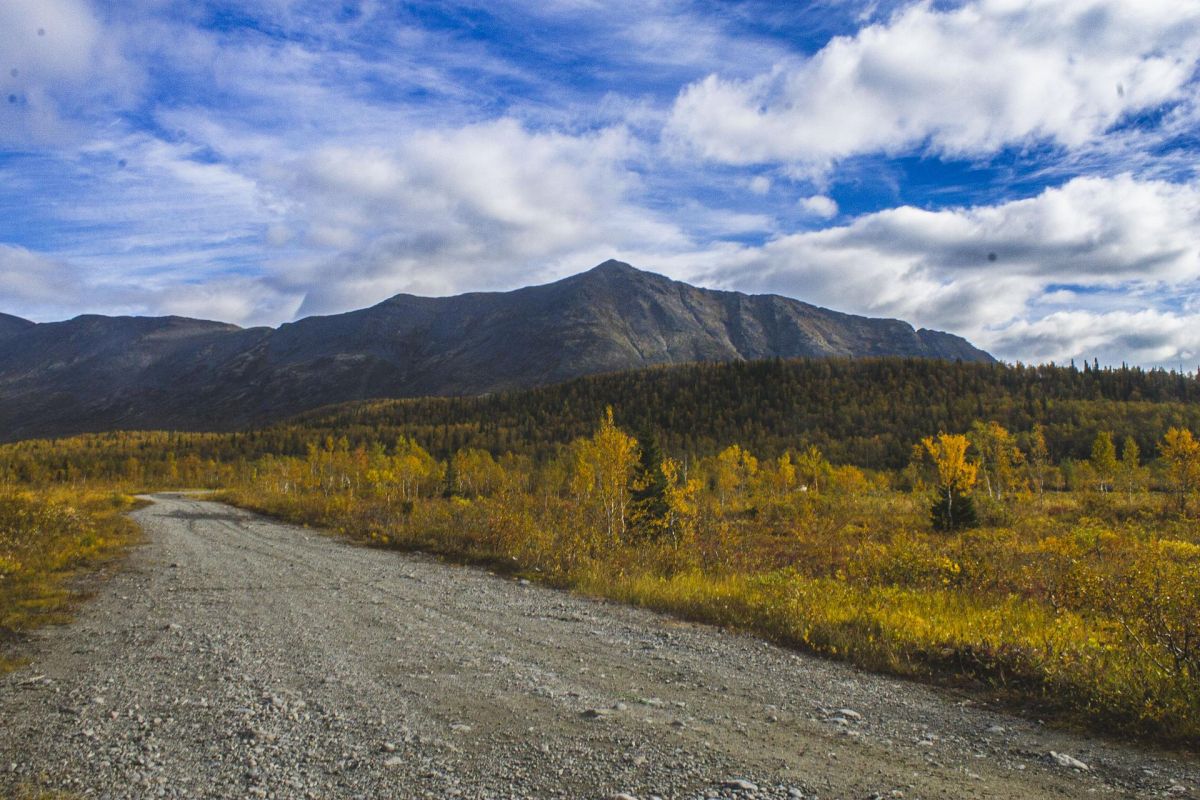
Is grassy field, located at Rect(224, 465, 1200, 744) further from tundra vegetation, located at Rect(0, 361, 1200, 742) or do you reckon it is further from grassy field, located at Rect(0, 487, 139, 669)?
grassy field, located at Rect(0, 487, 139, 669)

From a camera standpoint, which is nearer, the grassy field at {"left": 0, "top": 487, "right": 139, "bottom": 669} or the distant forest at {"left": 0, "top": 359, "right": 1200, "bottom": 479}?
the grassy field at {"left": 0, "top": 487, "right": 139, "bottom": 669}

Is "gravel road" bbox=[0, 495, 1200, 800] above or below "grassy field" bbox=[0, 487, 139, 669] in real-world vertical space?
above

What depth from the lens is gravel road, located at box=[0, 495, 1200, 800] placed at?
193 inches

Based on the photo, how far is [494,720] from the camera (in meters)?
6.18

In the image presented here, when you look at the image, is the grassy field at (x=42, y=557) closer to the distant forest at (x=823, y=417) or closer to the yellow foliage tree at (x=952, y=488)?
the yellow foliage tree at (x=952, y=488)

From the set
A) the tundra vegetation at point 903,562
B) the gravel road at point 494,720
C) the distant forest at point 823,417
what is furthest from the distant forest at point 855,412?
the gravel road at point 494,720

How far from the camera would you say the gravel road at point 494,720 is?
16.1 ft

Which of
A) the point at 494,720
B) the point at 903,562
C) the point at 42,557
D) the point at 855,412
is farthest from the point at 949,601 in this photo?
the point at 855,412

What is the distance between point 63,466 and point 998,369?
227 metres

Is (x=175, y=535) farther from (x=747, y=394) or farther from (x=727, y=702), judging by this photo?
(x=747, y=394)

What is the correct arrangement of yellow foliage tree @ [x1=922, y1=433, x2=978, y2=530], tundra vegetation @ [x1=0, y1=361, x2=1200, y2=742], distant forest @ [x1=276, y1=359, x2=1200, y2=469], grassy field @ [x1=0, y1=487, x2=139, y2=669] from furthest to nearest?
distant forest @ [x1=276, y1=359, x2=1200, y2=469] < yellow foliage tree @ [x1=922, y1=433, x2=978, y2=530] < grassy field @ [x1=0, y1=487, x2=139, y2=669] < tundra vegetation @ [x1=0, y1=361, x2=1200, y2=742]

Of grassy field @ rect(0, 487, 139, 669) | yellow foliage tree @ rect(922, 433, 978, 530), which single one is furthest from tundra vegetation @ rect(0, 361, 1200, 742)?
grassy field @ rect(0, 487, 139, 669)

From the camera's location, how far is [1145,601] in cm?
742

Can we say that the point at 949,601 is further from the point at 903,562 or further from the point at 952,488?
the point at 952,488
